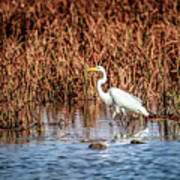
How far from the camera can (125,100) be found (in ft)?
34.0

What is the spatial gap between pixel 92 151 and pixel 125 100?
3.14m

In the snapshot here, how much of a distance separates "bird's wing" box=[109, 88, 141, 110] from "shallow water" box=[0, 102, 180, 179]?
271 millimetres

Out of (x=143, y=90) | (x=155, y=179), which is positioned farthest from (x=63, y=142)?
(x=143, y=90)

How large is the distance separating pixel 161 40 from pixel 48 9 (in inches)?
163

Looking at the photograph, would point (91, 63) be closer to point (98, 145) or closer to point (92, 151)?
point (98, 145)

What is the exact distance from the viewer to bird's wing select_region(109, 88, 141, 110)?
1023cm

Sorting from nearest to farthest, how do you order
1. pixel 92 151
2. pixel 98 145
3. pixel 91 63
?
pixel 92 151 → pixel 98 145 → pixel 91 63

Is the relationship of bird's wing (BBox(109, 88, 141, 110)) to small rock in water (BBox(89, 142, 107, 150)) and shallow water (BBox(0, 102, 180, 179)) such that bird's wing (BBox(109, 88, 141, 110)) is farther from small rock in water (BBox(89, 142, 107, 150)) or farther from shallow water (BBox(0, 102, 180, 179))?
small rock in water (BBox(89, 142, 107, 150))

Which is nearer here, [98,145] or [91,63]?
[98,145]

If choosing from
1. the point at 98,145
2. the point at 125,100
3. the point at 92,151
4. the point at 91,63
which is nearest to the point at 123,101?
the point at 125,100

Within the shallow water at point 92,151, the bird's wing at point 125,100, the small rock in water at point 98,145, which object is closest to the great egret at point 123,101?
the bird's wing at point 125,100

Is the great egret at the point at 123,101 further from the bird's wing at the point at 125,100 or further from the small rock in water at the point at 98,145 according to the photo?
the small rock in water at the point at 98,145

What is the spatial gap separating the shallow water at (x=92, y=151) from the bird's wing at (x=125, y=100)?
0.89 feet

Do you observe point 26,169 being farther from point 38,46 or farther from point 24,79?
point 38,46
